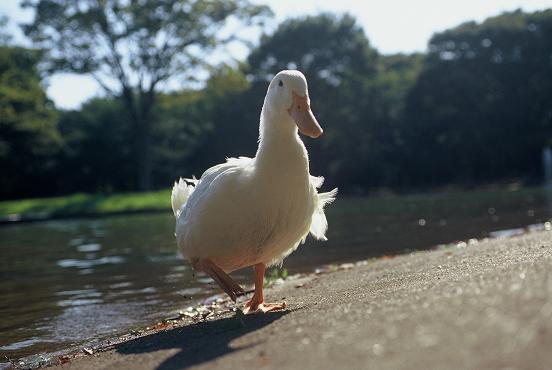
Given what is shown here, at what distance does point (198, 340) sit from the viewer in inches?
157

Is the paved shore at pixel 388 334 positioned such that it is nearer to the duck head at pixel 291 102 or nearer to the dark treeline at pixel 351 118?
the duck head at pixel 291 102

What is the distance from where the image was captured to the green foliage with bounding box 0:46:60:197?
1335 inches

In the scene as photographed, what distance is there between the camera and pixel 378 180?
1590 inches

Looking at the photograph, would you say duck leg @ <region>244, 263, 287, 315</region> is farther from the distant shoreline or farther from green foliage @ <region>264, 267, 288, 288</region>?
the distant shoreline

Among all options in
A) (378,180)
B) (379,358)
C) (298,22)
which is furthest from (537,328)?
(298,22)

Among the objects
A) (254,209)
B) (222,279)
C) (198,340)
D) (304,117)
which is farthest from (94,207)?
(198,340)

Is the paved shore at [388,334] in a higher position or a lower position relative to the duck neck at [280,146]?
lower

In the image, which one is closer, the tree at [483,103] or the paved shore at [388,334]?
the paved shore at [388,334]

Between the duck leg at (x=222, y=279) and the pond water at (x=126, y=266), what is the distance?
1312 millimetres

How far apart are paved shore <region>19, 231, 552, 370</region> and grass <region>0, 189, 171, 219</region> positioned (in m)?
23.8

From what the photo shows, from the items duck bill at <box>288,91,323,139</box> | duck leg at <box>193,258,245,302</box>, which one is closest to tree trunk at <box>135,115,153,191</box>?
duck leg at <box>193,258,245,302</box>

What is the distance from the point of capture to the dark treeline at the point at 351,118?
37.7 m

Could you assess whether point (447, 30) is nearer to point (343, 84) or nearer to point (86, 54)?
point (343, 84)

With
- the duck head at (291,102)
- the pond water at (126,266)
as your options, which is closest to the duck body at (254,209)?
the duck head at (291,102)
